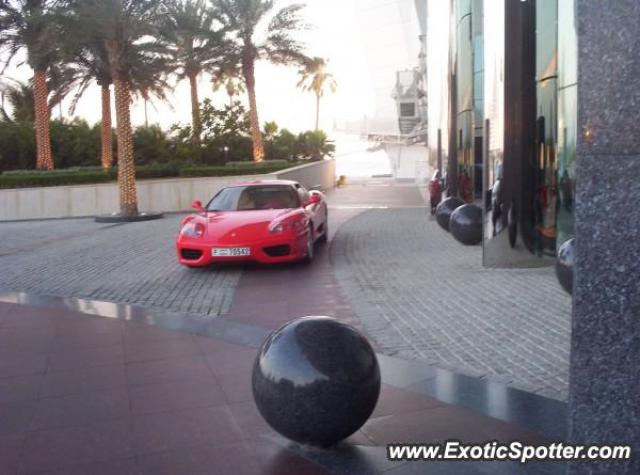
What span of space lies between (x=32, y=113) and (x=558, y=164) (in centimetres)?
3643

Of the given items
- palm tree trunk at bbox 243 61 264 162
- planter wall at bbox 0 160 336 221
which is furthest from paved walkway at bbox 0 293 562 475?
palm tree trunk at bbox 243 61 264 162

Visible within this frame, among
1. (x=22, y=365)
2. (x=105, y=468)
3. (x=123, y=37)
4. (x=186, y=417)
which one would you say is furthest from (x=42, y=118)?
(x=105, y=468)

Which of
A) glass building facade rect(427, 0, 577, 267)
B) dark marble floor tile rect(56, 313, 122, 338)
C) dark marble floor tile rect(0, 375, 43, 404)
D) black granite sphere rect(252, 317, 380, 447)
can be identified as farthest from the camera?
glass building facade rect(427, 0, 577, 267)

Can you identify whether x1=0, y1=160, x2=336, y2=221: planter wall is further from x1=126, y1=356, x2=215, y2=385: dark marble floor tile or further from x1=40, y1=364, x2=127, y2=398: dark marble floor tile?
x1=40, y1=364, x2=127, y2=398: dark marble floor tile

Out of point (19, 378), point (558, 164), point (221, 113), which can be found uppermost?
point (221, 113)

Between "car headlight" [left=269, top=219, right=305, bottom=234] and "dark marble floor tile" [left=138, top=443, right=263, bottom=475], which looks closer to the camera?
"dark marble floor tile" [left=138, top=443, right=263, bottom=475]

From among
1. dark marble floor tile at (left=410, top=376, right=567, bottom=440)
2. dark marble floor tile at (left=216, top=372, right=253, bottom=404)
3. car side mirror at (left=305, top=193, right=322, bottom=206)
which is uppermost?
car side mirror at (left=305, top=193, right=322, bottom=206)

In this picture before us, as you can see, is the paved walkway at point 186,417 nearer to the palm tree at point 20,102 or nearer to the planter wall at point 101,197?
the planter wall at point 101,197

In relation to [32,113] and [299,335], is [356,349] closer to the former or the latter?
[299,335]

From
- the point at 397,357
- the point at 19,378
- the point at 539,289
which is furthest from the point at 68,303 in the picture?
the point at 539,289

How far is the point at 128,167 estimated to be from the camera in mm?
22438

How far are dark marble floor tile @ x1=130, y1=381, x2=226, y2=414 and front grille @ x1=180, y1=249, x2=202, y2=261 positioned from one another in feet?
16.9

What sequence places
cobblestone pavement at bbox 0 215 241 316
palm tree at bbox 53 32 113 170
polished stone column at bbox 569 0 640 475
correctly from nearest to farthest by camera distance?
polished stone column at bbox 569 0 640 475 → cobblestone pavement at bbox 0 215 241 316 → palm tree at bbox 53 32 113 170

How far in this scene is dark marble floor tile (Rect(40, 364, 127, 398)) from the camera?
535 centimetres
